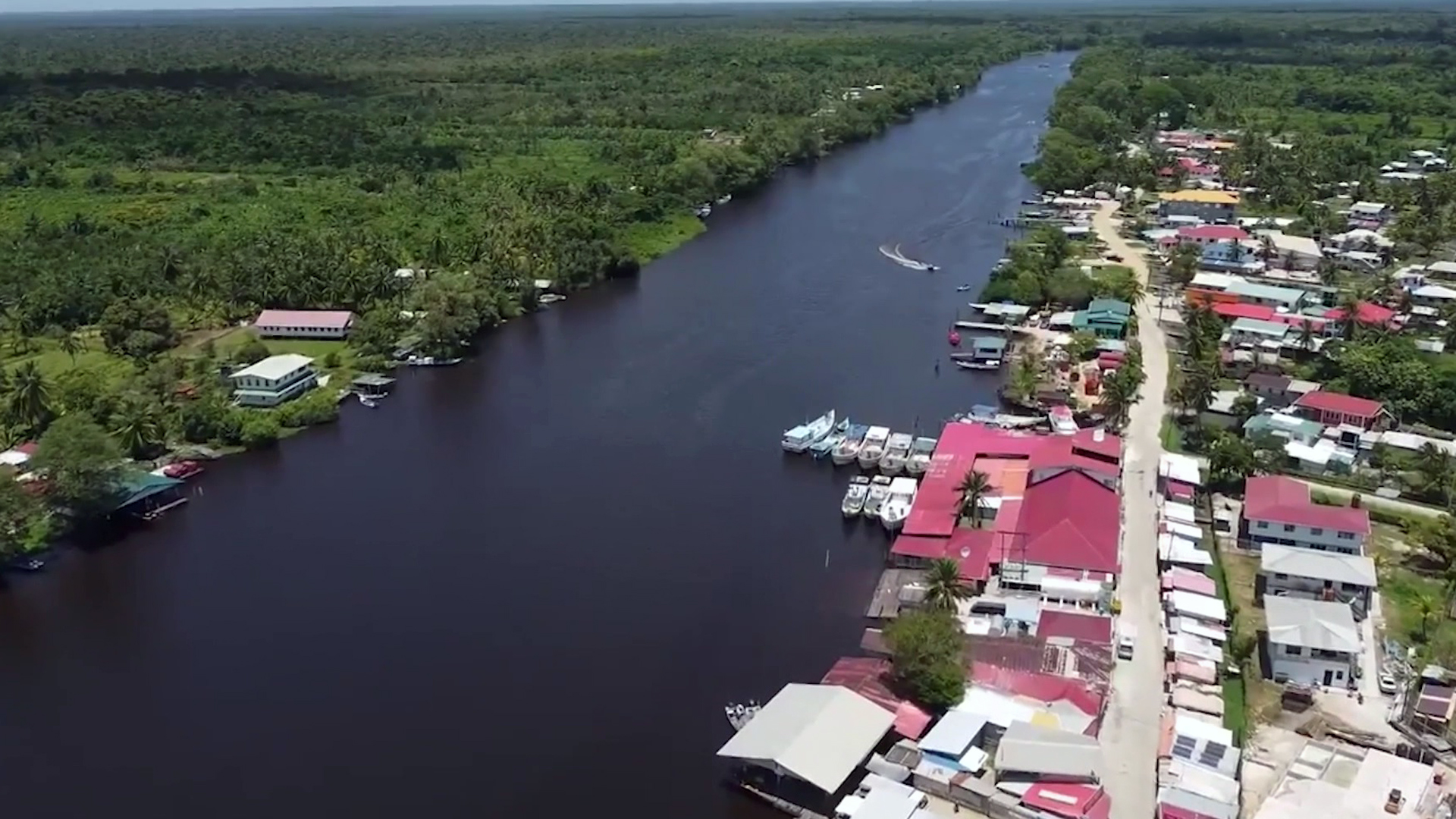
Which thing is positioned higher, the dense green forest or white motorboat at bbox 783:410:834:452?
the dense green forest

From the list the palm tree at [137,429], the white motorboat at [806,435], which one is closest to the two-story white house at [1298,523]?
the white motorboat at [806,435]

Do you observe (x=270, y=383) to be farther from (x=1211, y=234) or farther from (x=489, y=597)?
(x=1211, y=234)

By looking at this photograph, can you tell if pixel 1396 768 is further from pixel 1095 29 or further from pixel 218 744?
pixel 1095 29

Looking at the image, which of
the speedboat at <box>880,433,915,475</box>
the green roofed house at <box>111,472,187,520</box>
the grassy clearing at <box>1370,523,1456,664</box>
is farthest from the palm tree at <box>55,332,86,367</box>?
the grassy clearing at <box>1370,523,1456,664</box>

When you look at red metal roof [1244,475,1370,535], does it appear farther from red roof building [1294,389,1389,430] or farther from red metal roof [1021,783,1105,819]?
red metal roof [1021,783,1105,819]

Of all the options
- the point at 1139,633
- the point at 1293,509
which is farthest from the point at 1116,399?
the point at 1139,633
